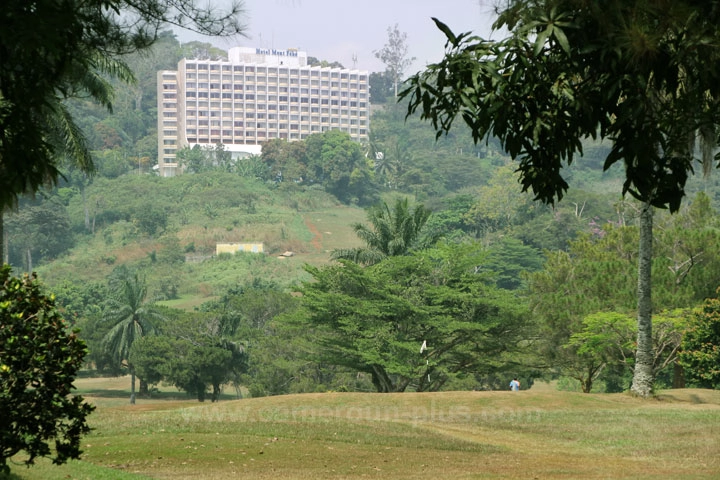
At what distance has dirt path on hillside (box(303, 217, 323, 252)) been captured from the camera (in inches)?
4250

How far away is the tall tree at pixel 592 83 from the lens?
6719mm

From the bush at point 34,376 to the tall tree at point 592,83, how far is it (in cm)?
502

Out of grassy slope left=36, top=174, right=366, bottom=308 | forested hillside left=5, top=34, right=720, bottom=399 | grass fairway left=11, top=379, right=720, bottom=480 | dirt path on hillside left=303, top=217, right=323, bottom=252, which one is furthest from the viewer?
dirt path on hillside left=303, top=217, right=323, bottom=252

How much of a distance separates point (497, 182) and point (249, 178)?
3474cm

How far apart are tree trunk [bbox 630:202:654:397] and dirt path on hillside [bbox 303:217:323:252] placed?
264ft

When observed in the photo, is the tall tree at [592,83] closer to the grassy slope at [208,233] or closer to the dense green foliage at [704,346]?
the dense green foliage at [704,346]

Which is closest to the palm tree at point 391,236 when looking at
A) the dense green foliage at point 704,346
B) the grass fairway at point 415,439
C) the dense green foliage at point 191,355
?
the dense green foliage at point 704,346

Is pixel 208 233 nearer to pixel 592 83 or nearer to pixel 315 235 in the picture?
pixel 315 235

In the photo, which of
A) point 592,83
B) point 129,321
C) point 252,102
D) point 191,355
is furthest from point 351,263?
point 252,102

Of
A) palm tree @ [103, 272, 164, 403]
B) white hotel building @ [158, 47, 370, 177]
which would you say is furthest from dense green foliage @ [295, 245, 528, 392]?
white hotel building @ [158, 47, 370, 177]

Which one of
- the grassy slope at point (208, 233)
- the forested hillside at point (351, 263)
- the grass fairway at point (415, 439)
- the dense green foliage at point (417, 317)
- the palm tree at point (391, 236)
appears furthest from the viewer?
the grassy slope at point (208, 233)

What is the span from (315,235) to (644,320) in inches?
3409

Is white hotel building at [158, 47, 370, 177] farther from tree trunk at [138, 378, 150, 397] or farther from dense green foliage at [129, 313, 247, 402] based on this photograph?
dense green foliage at [129, 313, 247, 402]

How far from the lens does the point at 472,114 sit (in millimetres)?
Answer: 7453
